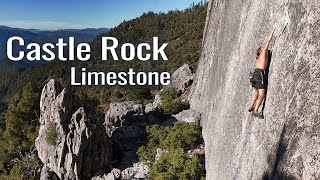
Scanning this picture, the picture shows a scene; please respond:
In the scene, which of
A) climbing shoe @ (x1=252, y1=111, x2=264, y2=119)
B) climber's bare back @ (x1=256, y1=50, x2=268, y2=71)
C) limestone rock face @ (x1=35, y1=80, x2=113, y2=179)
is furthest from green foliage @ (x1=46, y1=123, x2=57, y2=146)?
climber's bare back @ (x1=256, y1=50, x2=268, y2=71)

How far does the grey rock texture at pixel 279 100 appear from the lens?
28.0ft

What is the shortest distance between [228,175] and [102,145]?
18.0 meters

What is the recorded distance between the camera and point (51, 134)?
3266cm

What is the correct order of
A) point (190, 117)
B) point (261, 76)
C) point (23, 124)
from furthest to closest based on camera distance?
1. point (23, 124)
2. point (190, 117)
3. point (261, 76)

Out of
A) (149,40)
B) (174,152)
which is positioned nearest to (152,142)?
(174,152)

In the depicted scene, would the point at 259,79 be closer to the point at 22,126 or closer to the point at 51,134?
the point at 51,134

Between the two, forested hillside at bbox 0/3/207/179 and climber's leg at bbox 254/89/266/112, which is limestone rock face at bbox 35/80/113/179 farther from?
climber's leg at bbox 254/89/266/112

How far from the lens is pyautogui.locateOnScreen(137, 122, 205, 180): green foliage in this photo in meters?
25.3

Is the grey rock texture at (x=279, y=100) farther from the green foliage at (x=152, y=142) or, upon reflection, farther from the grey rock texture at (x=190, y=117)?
the grey rock texture at (x=190, y=117)

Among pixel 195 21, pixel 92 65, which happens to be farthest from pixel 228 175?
pixel 92 65

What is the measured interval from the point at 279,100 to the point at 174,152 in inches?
723

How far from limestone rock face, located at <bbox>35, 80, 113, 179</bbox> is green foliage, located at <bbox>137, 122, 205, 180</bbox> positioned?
3567mm

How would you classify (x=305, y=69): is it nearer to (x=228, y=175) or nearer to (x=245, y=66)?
(x=245, y=66)

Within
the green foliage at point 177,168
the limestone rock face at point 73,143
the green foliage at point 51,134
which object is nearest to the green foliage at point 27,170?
the limestone rock face at point 73,143
